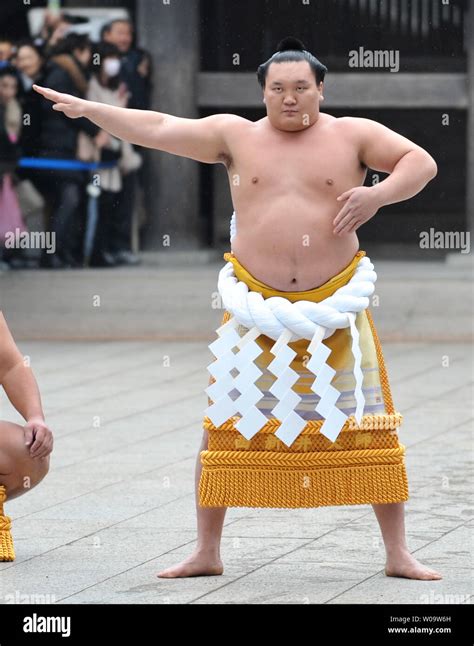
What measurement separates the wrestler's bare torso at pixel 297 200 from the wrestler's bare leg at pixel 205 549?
563 millimetres

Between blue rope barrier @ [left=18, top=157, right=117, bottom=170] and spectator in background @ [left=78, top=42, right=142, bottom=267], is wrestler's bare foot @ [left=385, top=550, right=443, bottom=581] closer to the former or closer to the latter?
spectator in background @ [left=78, top=42, right=142, bottom=267]

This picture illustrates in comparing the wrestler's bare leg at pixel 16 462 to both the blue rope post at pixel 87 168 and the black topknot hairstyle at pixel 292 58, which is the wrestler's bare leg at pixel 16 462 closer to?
the black topknot hairstyle at pixel 292 58

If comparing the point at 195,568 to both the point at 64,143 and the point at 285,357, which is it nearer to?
the point at 285,357

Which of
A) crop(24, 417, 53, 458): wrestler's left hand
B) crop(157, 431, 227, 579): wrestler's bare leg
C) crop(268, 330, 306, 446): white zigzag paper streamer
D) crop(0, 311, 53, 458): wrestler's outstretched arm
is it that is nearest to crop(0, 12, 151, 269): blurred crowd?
crop(0, 311, 53, 458): wrestler's outstretched arm

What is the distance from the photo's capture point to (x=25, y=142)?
11.5 meters

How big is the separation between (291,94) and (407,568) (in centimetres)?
140

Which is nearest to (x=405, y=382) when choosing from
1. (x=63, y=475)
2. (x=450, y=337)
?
(x=450, y=337)

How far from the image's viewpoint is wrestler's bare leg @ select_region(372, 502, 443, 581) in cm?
462

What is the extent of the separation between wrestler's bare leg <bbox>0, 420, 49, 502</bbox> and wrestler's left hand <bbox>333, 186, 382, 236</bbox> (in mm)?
1150

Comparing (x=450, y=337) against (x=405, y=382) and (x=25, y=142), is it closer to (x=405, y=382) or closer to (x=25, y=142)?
(x=405, y=382)

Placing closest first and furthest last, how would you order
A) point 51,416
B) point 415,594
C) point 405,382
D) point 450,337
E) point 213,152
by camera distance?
point 415,594, point 213,152, point 51,416, point 405,382, point 450,337

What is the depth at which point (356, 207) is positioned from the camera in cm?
446

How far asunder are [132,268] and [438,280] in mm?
2224

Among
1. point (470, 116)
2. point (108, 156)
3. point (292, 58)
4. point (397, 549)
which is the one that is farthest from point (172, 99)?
point (397, 549)
